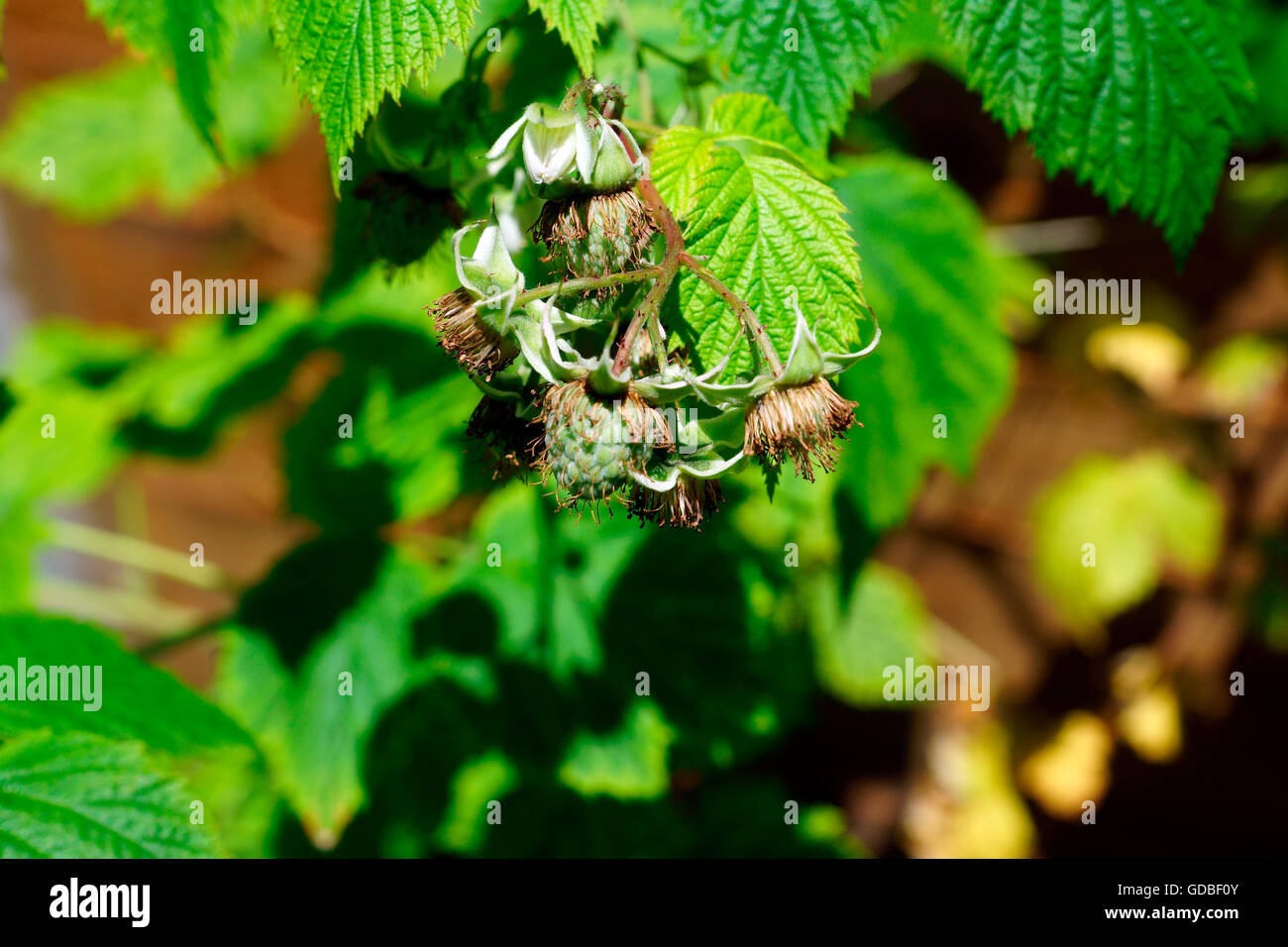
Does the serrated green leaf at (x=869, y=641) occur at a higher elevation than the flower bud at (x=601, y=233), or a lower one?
lower

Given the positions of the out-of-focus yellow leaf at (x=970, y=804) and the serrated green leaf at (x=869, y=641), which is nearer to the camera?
the serrated green leaf at (x=869, y=641)

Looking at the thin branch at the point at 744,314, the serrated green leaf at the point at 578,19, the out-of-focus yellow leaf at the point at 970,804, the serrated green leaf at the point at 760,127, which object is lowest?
the out-of-focus yellow leaf at the point at 970,804

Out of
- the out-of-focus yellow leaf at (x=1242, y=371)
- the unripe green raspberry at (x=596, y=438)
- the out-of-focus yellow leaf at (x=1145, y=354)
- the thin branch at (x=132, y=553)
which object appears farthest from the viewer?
the out-of-focus yellow leaf at (x=1145, y=354)

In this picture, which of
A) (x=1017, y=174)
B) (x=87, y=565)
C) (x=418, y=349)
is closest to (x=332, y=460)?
(x=418, y=349)

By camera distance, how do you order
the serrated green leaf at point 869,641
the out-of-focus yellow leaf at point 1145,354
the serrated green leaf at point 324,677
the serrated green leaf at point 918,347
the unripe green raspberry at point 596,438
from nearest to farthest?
the unripe green raspberry at point 596,438 → the serrated green leaf at point 918,347 → the serrated green leaf at point 324,677 → the serrated green leaf at point 869,641 → the out-of-focus yellow leaf at point 1145,354

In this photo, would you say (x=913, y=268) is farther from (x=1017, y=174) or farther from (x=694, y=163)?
(x=1017, y=174)

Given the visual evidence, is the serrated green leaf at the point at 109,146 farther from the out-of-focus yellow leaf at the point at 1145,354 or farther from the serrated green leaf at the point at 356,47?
the out-of-focus yellow leaf at the point at 1145,354

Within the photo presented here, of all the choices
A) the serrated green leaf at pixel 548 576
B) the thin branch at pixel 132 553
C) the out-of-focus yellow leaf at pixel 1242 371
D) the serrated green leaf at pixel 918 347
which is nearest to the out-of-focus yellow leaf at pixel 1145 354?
the out-of-focus yellow leaf at pixel 1242 371

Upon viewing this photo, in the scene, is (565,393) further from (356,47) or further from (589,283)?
(356,47)
